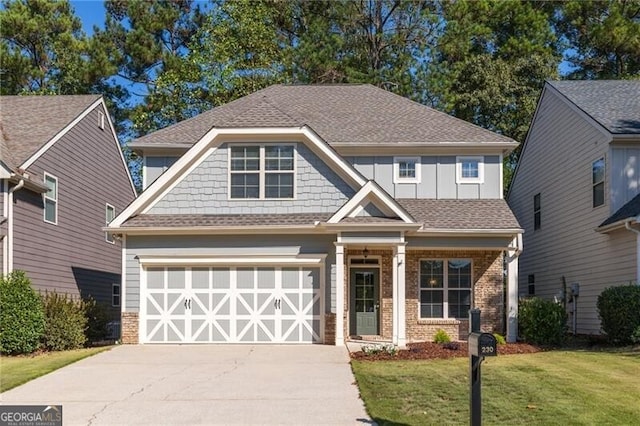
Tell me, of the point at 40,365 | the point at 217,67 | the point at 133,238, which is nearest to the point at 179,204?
the point at 133,238

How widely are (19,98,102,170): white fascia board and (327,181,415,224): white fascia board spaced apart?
8.49 m

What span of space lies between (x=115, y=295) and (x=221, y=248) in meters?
10.2

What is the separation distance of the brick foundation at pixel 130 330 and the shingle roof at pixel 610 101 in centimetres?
1331

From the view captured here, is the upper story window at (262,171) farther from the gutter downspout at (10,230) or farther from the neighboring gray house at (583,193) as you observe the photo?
the neighboring gray house at (583,193)

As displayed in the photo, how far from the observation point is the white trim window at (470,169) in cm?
2175

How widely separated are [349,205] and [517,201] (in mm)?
13607

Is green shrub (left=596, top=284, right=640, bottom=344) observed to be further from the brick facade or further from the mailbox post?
the mailbox post

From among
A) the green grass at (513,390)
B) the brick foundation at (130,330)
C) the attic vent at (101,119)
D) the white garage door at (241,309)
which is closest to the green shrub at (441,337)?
the white garage door at (241,309)

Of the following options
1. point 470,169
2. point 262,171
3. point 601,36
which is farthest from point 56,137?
point 601,36

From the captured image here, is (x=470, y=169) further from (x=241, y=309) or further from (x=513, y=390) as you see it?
(x=513, y=390)

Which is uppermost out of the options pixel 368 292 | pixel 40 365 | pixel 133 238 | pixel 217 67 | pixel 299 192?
pixel 217 67

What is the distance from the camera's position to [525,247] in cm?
2811

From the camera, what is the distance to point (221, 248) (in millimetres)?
18906

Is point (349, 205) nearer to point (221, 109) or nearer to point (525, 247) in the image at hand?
point (221, 109)
